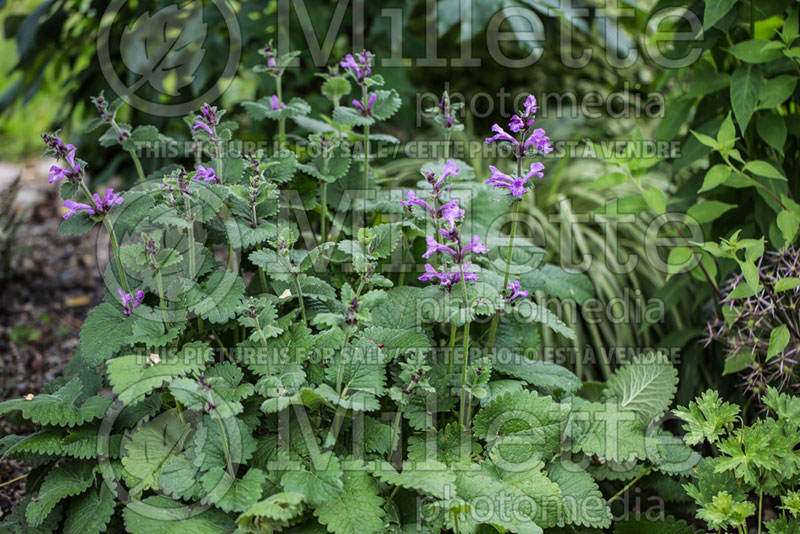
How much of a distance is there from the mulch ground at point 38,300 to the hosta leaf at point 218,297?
2.33ft

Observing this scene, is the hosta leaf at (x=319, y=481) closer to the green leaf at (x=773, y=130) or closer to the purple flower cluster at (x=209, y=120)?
the purple flower cluster at (x=209, y=120)

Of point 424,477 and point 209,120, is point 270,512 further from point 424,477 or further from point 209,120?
point 209,120

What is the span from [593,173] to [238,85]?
1.91 metres

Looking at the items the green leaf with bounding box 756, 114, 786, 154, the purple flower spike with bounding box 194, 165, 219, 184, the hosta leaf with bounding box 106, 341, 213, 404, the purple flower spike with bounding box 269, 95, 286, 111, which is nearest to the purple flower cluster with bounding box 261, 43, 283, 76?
the purple flower spike with bounding box 269, 95, 286, 111

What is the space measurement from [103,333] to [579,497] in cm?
91

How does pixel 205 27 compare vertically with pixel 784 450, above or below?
above

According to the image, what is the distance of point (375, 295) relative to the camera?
120 cm

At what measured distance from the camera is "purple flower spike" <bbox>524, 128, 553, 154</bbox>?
1.29 m

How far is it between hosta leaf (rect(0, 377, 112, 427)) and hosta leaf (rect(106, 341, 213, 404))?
118mm

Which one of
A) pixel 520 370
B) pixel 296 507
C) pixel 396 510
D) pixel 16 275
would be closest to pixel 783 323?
pixel 520 370

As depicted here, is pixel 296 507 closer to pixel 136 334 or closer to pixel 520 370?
pixel 136 334

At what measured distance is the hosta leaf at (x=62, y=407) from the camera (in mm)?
1232

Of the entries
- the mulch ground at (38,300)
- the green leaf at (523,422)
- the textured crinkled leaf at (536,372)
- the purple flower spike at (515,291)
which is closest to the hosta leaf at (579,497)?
the green leaf at (523,422)

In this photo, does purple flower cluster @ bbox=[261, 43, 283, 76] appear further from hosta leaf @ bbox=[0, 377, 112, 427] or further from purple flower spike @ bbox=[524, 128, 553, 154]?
hosta leaf @ bbox=[0, 377, 112, 427]
